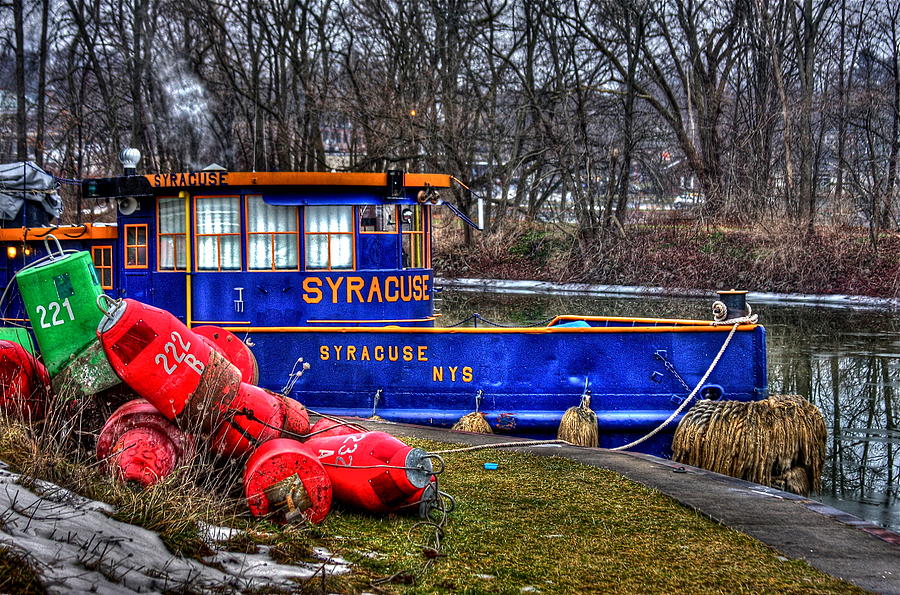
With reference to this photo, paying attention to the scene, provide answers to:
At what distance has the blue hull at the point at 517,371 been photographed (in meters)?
12.2

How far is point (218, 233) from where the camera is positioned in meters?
12.9

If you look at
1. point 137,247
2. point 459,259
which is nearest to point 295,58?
point 459,259

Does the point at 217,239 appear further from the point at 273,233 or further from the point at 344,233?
the point at 344,233

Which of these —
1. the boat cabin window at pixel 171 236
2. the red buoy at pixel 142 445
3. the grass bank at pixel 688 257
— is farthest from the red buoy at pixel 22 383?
A: the grass bank at pixel 688 257

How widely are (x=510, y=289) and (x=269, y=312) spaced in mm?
23907

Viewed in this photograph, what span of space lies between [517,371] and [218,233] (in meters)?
4.38

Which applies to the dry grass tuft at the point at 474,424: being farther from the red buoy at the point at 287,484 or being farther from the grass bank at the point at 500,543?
the red buoy at the point at 287,484

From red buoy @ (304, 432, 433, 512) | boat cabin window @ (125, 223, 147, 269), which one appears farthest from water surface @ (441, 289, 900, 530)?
boat cabin window @ (125, 223, 147, 269)

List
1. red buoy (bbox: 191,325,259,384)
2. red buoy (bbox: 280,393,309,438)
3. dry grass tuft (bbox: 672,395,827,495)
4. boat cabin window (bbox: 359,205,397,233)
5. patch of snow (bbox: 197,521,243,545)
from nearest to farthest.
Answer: patch of snow (bbox: 197,521,243,545)
red buoy (bbox: 280,393,309,438)
red buoy (bbox: 191,325,259,384)
dry grass tuft (bbox: 672,395,827,495)
boat cabin window (bbox: 359,205,397,233)

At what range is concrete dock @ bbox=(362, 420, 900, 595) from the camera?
22.1 feet

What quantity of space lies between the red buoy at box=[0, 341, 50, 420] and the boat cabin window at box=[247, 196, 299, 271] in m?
4.99

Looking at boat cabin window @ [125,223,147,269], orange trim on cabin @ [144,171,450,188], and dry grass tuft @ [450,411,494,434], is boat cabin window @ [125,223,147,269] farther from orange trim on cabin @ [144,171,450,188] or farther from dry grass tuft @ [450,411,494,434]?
dry grass tuft @ [450,411,494,434]

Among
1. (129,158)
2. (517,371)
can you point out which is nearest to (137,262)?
(129,158)

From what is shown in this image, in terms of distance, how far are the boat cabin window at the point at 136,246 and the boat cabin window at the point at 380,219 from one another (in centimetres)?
309
